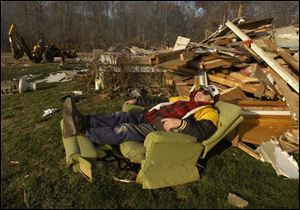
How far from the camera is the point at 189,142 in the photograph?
284 cm

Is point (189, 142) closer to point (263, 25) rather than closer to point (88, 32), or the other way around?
point (88, 32)

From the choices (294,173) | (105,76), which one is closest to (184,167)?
(294,173)

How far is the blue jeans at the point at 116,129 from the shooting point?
10.0 ft

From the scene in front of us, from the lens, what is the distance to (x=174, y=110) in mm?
3494

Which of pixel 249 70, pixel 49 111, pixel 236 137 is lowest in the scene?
pixel 236 137

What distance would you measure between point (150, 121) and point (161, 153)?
2.65 feet

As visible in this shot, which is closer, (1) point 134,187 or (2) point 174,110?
(1) point 134,187

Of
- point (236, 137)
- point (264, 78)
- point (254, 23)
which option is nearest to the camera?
point (236, 137)

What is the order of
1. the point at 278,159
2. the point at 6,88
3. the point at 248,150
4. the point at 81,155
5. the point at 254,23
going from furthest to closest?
the point at 254,23
the point at 248,150
the point at 278,159
the point at 81,155
the point at 6,88

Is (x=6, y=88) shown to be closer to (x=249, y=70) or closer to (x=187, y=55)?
(x=187, y=55)

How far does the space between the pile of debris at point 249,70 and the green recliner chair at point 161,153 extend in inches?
38.1

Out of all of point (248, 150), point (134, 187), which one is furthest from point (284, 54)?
point (134, 187)

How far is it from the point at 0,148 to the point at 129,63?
539 centimetres

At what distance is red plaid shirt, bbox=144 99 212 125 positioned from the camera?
342cm
